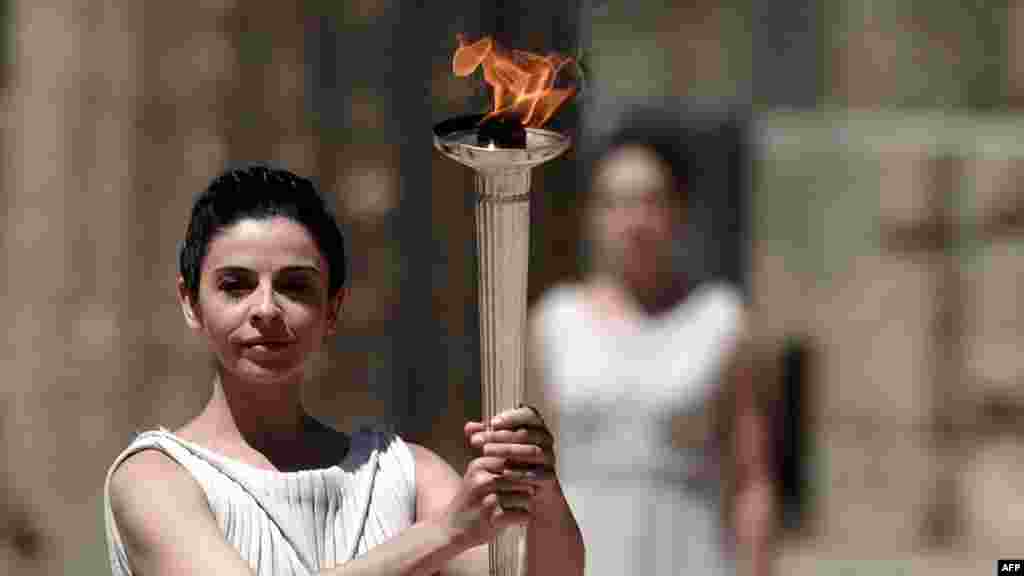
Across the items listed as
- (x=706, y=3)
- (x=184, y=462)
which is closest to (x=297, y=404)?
(x=184, y=462)

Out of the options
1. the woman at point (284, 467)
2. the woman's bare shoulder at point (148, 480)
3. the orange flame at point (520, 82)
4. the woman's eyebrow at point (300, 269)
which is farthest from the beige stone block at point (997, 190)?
the woman's bare shoulder at point (148, 480)

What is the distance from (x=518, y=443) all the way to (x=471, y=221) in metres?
3.98

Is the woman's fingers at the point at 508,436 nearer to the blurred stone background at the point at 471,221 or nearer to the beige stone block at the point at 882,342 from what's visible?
the blurred stone background at the point at 471,221

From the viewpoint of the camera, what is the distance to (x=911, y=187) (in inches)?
274

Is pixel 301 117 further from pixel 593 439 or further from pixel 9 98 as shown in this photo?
pixel 593 439

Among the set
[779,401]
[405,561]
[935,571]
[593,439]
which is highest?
[405,561]

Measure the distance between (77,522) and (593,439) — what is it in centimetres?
232

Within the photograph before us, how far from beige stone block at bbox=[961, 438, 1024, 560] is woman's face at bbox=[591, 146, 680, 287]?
2695 millimetres

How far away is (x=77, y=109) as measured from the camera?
6.29 m

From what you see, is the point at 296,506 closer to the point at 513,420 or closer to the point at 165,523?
the point at 165,523

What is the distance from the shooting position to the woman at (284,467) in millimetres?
2547

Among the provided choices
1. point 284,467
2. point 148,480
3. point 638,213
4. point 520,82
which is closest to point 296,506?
point 284,467

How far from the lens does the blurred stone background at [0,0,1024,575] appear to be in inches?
246

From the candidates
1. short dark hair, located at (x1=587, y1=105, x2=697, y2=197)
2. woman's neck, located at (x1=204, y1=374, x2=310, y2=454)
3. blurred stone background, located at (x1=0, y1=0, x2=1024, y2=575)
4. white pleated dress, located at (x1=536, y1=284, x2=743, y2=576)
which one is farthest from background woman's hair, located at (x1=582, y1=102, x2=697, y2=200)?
woman's neck, located at (x1=204, y1=374, x2=310, y2=454)
